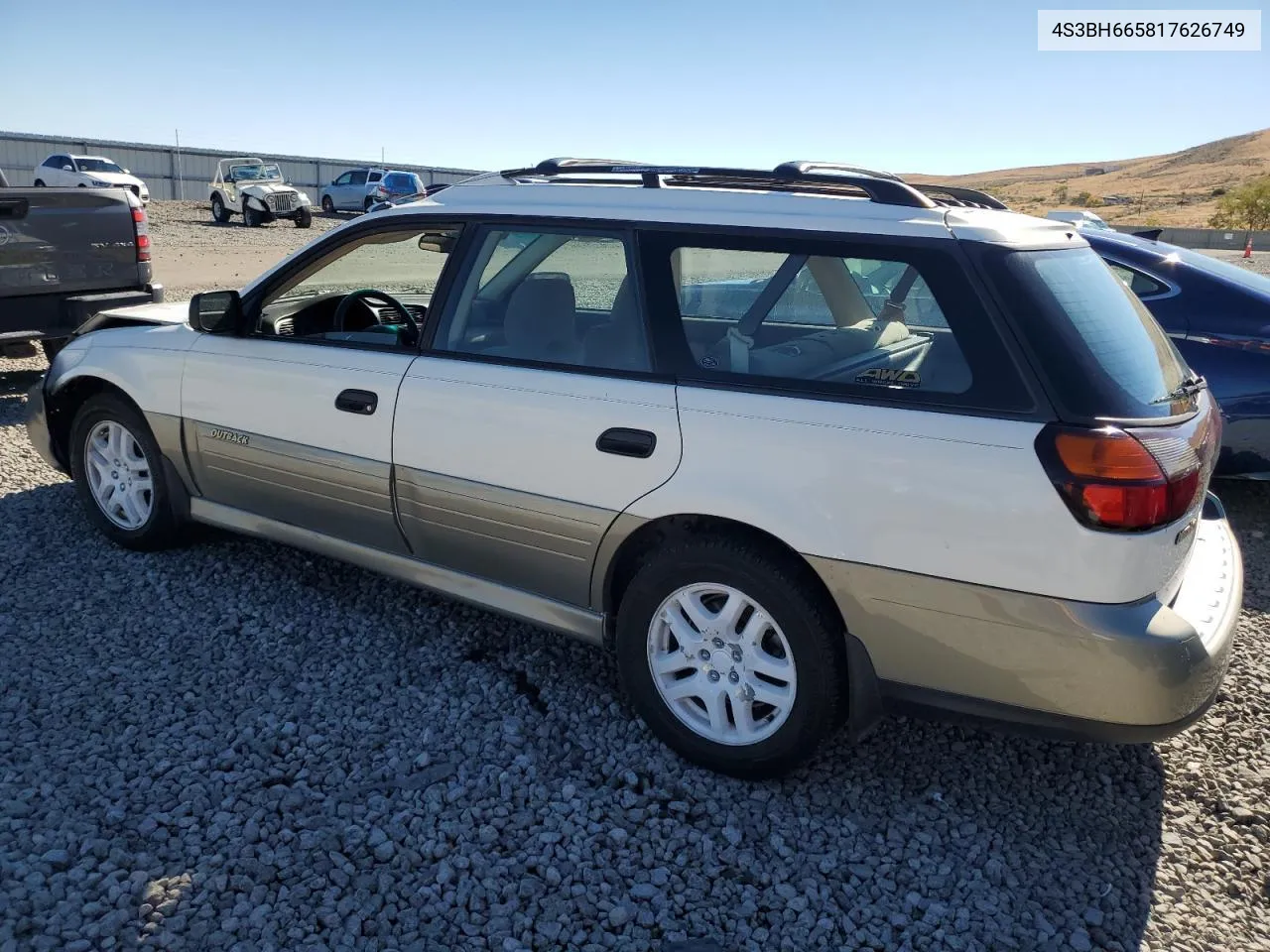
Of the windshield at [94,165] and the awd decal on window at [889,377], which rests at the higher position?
the windshield at [94,165]

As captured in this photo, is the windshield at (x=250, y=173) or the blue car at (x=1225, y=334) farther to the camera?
Answer: the windshield at (x=250, y=173)

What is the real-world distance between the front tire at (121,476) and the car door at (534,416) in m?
1.54

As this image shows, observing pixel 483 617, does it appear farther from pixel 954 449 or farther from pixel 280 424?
pixel 954 449

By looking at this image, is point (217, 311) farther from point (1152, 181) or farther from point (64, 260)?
point (1152, 181)

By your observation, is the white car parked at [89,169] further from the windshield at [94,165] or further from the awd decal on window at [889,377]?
the awd decal on window at [889,377]

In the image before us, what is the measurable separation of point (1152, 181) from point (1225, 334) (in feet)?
329

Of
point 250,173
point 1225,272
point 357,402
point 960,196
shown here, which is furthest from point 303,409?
point 250,173

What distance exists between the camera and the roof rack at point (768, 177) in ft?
10.3

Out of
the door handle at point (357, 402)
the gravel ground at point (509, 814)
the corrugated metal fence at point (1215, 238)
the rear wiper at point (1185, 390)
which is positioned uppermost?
the corrugated metal fence at point (1215, 238)

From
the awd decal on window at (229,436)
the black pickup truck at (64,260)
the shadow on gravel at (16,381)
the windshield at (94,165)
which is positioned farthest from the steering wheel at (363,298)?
the windshield at (94,165)

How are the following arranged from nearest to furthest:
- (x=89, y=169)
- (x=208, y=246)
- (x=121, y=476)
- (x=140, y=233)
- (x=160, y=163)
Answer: (x=121, y=476) < (x=140, y=233) < (x=208, y=246) < (x=89, y=169) < (x=160, y=163)

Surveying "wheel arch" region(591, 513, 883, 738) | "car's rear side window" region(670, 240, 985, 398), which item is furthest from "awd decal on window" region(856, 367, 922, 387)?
"wheel arch" region(591, 513, 883, 738)

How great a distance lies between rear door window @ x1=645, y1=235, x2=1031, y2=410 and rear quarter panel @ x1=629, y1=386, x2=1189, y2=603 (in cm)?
10

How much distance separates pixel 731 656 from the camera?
3117mm
